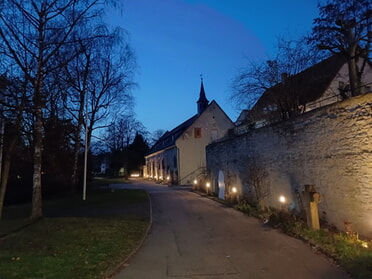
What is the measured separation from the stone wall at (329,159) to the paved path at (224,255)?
1.91 m

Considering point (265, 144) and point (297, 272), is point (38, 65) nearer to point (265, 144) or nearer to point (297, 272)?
point (265, 144)

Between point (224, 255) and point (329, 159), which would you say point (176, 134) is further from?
point (224, 255)

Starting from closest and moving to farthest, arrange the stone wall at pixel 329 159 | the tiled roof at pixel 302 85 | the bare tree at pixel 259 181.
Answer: the stone wall at pixel 329 159, the bare tree at pixel 259 181, the tiled roof at pixel 302 85

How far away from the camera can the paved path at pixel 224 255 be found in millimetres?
5656

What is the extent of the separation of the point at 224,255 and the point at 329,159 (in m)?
4.86

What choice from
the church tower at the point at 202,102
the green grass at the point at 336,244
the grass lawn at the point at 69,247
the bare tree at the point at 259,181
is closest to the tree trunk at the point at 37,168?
the grass lawn at the point at 69,247

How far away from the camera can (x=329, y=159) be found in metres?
9.31

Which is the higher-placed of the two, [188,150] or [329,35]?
[329,35]

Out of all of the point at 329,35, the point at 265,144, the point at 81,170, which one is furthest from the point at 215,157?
the point at 81,170

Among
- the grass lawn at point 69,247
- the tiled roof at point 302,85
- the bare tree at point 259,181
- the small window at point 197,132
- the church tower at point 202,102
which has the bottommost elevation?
the grass lawn at point 69,247

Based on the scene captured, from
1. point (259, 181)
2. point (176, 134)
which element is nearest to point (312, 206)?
point (259, 181)

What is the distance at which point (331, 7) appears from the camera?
1321 centimetres

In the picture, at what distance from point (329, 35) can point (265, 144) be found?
588 centimetres

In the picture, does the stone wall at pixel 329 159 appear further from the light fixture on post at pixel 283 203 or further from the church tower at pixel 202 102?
the church tower at pixel 202 102
